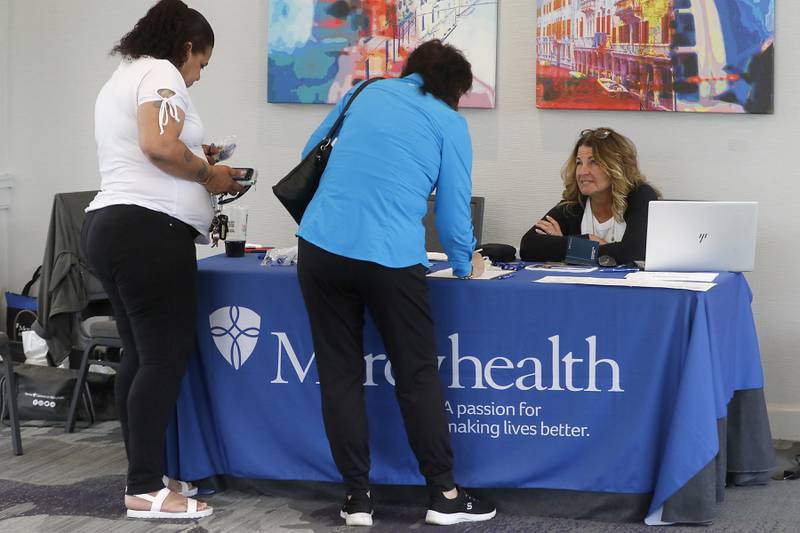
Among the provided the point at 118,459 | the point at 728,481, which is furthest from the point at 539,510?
the point at 118,459

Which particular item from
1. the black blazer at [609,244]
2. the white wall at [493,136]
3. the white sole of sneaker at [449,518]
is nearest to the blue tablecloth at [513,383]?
the white sole of sneaker at [449,518]

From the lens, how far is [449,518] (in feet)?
9.64

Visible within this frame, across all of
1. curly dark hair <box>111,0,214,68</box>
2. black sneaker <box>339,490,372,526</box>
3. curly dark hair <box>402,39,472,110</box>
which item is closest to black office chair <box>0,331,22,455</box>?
curly dark hair <box>111,0,214,68</box>

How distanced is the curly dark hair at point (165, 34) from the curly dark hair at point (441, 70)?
2.12ft

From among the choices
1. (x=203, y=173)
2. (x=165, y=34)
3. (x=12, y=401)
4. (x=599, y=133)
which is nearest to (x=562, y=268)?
(x=599, y=133)

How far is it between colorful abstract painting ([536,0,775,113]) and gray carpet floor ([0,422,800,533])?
1.44 metres

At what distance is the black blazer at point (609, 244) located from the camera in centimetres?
355

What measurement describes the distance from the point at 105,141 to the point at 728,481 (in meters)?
2.16

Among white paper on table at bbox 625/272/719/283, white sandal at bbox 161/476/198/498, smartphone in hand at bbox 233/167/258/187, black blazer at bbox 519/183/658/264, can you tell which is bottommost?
white sandal at bbox 161/476/198/498

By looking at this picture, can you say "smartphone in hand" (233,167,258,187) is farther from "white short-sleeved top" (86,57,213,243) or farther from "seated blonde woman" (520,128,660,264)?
"seated blonde woman" (520,128,660,264)

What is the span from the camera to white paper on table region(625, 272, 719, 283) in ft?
9.83

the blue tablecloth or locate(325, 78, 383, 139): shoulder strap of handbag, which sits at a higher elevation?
locate(325, 78, 383, 139): shoulder strap of handbag

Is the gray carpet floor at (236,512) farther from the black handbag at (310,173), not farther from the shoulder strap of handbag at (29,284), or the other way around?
the shoulder strap of handbag at (29,284)

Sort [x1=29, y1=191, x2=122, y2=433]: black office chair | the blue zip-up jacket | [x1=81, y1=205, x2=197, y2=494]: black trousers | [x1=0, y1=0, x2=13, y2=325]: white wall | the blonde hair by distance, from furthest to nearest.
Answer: [x1=0, y1=0, x2=13, y2=325]: white wall < [x1=29, y1=191, x2=122, y2=433]: black office chair < the blonde hair < [x1=81, y1=205, x2=197, y2=494]: black trousers < the blue zip-up jacket
